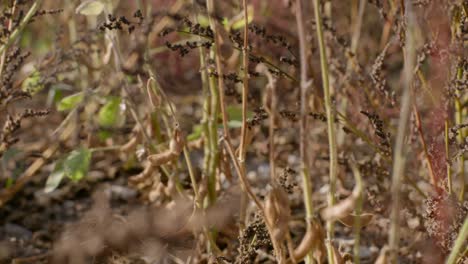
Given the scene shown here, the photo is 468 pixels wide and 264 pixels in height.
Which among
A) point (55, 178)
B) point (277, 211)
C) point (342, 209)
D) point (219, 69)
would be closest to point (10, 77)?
point (55, 178)

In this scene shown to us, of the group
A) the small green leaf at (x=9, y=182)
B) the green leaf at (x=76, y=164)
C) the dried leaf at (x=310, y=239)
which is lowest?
the small green leaf at (x=9, y=182)

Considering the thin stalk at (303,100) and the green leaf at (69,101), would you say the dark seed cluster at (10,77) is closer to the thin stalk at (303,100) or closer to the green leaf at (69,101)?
the green leaf at (69,101)

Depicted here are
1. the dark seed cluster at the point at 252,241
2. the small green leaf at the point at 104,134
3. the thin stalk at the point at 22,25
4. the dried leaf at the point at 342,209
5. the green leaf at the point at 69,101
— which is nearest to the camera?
the dried leaf at the point at 342,209

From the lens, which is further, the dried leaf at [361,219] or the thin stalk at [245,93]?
the thin stalk at [245,93]

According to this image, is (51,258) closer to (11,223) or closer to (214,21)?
(11,223)

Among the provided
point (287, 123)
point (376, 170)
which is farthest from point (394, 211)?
point (287, 123)

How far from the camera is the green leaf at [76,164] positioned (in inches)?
69.7

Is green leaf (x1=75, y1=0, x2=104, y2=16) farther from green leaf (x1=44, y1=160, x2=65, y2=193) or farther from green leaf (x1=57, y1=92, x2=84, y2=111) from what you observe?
green leaf (x1=44, y1=160, x2=65, y2=193)

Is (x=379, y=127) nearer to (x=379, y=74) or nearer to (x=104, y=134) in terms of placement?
(x=379, y=74)

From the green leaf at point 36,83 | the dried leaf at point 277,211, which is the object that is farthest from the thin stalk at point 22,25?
the dried leaf at point 277,211

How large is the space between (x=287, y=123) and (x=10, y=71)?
1183 millimetres

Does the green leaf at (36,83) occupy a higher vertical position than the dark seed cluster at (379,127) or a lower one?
higher

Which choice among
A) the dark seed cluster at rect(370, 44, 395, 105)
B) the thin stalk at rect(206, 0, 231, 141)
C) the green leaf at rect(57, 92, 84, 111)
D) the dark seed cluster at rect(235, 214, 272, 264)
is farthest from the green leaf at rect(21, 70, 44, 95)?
the dark seed cluster at rect(370, 44, 395, 105)

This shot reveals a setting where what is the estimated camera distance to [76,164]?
179 cm
